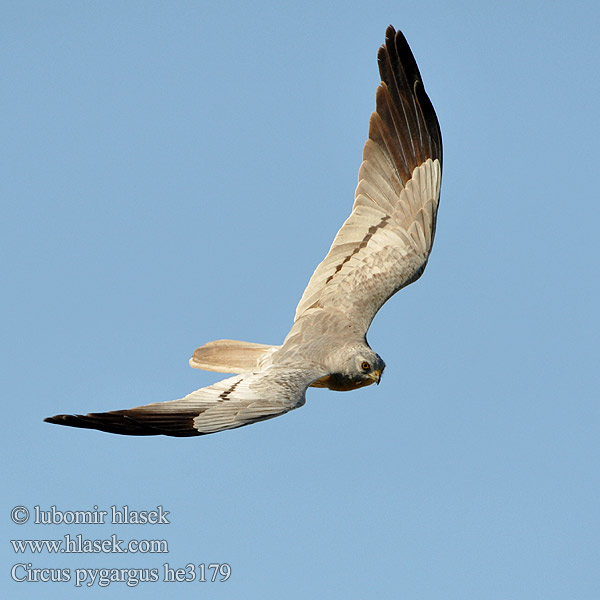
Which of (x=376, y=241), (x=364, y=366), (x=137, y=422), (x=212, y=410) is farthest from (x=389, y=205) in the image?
(x=137, y=422)

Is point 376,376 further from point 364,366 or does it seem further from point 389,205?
point 389,205

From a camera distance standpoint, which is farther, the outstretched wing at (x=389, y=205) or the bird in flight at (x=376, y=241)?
the outstretched wing at (x=389, y=205)

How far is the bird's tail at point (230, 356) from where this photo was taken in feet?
43.7

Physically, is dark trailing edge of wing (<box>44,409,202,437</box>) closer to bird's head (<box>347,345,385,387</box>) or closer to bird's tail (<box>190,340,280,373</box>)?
bird's head (<box>347,345,385,387</box>)

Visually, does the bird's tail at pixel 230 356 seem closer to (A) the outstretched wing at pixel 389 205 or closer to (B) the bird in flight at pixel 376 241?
(B) the bird in flight at pixel 376 241

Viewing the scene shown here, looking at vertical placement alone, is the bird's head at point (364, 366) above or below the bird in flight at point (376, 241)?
below

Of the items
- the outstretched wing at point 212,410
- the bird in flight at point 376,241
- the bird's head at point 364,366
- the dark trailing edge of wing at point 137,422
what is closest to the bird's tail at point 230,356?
the bird in flight at point 376,241

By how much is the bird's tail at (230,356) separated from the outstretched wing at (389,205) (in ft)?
2.85

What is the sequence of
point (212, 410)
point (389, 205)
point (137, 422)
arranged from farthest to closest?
point (389, 205) < point (212, 410) < point (137, 422)

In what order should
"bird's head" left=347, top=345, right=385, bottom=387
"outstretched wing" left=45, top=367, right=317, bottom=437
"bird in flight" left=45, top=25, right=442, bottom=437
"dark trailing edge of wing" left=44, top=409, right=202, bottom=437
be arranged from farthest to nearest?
"bird in flight" left=45, top=25, right=442, bottom=437 → "bird's head" left=347, top=345, right=385, bottom=387 → "outstretched wing" left=45, top=367, right=317, bottom=437 → "dark trailing edge of wing" left=44, top=409, right=202, bottom=437

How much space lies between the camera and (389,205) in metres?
14.1

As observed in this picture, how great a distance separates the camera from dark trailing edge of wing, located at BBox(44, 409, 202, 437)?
32.0ft

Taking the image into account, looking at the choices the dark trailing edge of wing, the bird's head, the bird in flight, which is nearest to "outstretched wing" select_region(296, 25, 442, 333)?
the bird in flight

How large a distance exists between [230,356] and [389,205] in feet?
10.4
